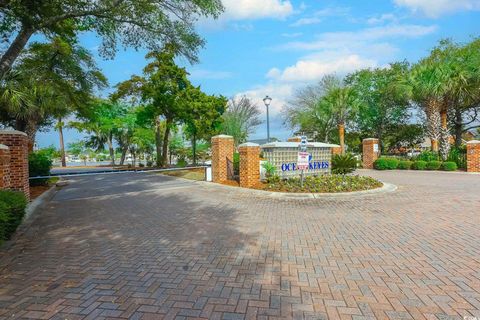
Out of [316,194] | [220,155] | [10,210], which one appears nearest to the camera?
[10,210]

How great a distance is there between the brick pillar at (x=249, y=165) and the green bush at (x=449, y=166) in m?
13.5

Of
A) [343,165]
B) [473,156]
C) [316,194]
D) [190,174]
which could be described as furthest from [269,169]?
[473,156]

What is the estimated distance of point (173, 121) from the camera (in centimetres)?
2731

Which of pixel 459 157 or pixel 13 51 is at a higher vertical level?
pixel 13 51

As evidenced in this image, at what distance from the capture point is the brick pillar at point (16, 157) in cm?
846

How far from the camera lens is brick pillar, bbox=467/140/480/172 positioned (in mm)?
17938

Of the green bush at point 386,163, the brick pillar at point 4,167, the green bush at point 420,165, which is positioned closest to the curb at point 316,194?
the brick pillar at point 4,167

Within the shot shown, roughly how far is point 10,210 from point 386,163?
22.3 metres

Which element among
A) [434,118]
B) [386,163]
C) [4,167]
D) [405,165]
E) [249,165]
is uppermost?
[434,118]

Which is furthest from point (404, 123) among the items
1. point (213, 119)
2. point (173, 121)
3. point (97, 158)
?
point (97, 158)

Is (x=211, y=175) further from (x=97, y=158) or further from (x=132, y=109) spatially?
(x=97, y=158)

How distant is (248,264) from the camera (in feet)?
14.4

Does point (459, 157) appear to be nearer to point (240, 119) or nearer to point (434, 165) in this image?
point (434, 165)

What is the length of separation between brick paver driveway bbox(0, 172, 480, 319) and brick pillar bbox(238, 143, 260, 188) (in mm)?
4641
